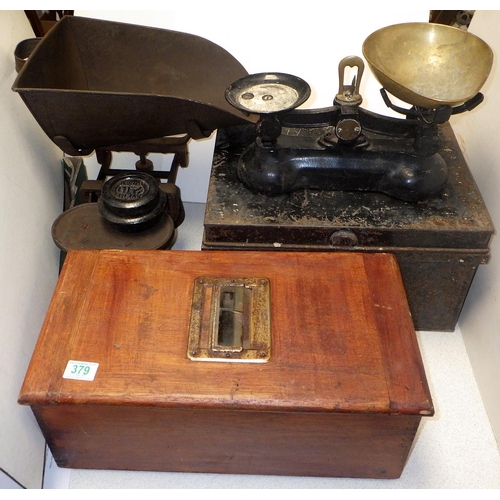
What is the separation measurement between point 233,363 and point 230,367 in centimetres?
1

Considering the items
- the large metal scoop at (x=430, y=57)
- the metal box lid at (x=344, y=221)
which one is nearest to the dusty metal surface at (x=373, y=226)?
the metal box lid at (x=344, y=221)

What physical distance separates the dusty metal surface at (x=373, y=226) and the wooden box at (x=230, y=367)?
0.08 metres

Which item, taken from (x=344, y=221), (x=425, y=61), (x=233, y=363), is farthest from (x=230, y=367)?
(x=425, y=61)

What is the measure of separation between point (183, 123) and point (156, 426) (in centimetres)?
94

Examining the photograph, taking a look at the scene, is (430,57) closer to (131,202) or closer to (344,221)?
(344,221)

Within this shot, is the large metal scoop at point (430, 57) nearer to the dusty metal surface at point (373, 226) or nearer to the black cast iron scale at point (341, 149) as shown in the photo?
Answer: the black cast iron scale at point (341, 149)

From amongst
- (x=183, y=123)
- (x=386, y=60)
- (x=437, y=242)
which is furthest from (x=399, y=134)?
(x=183, y=123)

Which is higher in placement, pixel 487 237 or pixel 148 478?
pixel 487 237

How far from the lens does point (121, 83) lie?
2.11 m

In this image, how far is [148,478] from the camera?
5.16 feet

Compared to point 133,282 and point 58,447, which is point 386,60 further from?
point 58,447

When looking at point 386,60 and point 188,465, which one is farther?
point 386,60

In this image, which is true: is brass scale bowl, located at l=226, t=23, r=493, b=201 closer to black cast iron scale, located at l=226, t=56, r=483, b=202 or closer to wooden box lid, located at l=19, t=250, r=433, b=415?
black cast iron scale, located at l=226, t=56, r=483, b=202

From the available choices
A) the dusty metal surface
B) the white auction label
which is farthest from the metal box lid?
the white auction label
